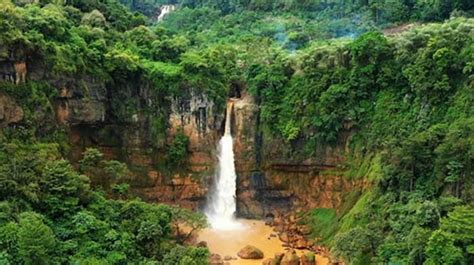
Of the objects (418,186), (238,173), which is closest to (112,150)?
(238,173)

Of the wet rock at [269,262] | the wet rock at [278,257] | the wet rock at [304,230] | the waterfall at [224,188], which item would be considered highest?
the waterfall at [224,188]

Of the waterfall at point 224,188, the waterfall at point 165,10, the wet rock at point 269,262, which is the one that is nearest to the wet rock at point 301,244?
the wet rock at point 269,262

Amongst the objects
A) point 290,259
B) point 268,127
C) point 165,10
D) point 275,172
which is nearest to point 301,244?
point 290,259

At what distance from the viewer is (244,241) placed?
33.7 metres

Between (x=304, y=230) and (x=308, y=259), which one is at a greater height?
(x=304, y=230)

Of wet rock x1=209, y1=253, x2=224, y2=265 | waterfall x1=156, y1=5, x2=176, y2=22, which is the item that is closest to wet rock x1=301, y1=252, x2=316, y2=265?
wet rock x1=209, y1=253, x2=224, y2=265

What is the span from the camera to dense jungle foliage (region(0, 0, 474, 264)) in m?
25.2

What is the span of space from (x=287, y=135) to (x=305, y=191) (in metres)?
3.54

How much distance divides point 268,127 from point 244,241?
754cm

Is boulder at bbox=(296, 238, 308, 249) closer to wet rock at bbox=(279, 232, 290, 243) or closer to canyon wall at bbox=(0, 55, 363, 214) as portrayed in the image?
wet rock at bbox=(279, 232, 290, 243)

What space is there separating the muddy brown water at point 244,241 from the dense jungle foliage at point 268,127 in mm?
2579

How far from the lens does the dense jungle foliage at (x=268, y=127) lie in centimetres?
2520

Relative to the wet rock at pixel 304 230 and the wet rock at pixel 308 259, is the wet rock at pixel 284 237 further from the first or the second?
the wet rock at pixel 308 259

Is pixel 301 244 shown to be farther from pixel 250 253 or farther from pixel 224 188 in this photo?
pixel 224 188
